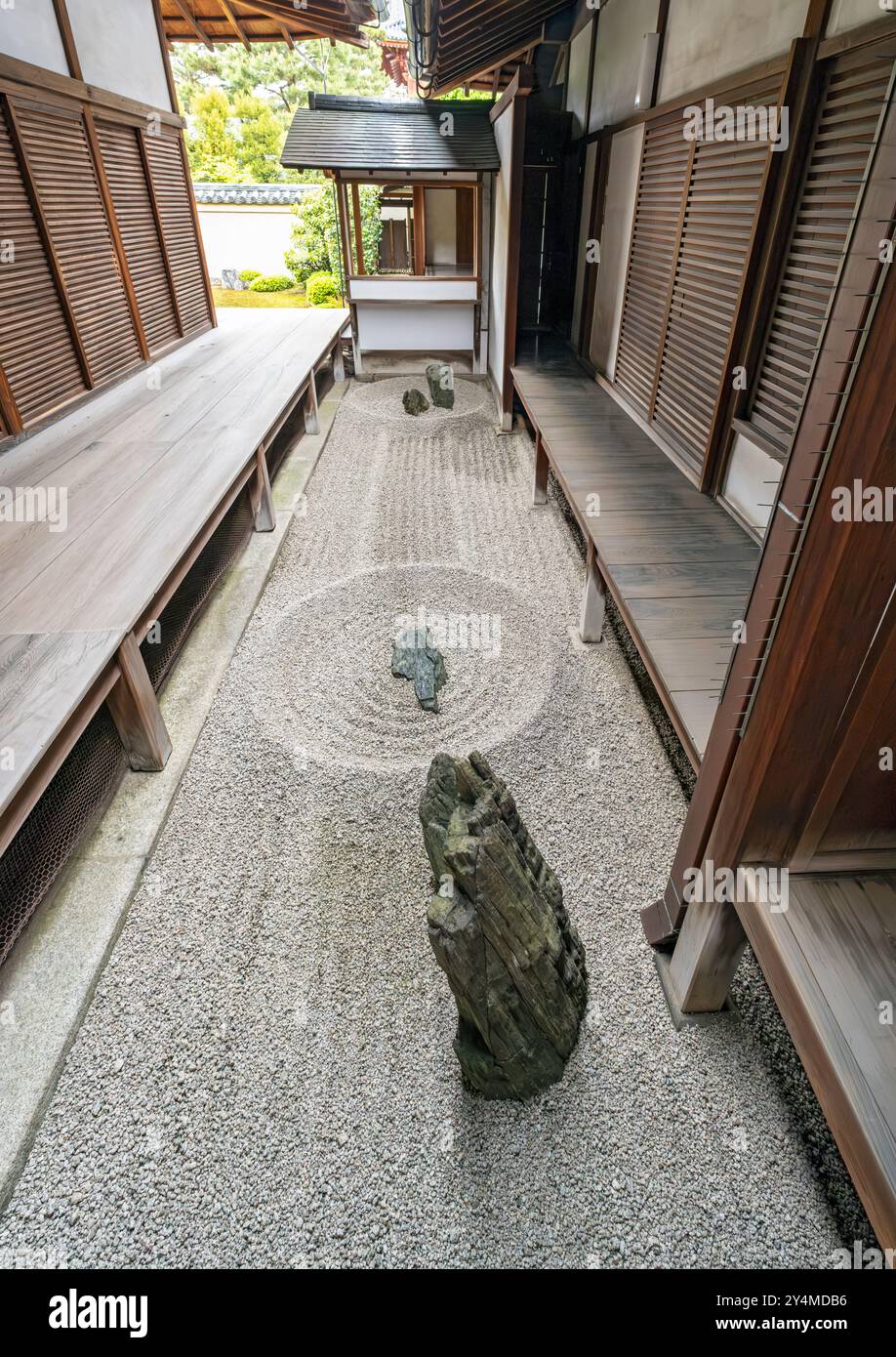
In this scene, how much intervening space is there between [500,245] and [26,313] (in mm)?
5046

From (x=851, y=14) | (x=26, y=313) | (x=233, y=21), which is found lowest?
(x=26, y=313)

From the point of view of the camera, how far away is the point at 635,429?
513cm

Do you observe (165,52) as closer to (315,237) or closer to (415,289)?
(415,289)

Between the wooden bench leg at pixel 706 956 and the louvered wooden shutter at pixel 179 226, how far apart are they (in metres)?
8.22

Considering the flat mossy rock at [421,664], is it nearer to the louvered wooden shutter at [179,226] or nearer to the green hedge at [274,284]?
the louvered wooden shutter at [179,226]

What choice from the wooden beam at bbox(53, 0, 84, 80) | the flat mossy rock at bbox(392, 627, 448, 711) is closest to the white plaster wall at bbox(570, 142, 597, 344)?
the wooden beam at bbox(53, 0, 84, 80)

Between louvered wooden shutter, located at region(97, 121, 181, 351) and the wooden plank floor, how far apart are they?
4203mm

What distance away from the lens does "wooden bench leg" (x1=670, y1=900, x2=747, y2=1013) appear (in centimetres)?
188

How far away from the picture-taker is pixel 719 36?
367 centimetres

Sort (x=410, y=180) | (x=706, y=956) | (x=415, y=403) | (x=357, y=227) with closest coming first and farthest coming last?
1. (x=706, y=956)
2. (x=415, y=403)
3. (x=410, y=180)
4. (x=357, y=227)

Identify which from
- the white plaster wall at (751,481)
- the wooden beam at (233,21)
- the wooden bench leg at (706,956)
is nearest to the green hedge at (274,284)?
the wooden beam at (233,21)

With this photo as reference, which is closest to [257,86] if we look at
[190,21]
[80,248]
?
[190,21]

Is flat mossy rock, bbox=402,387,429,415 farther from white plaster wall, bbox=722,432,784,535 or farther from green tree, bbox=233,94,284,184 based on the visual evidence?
green tree, bbox=233,94,284,184

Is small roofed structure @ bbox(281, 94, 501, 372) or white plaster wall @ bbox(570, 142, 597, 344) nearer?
white plaster wall @ bbox(570, 142, 597, 344)
